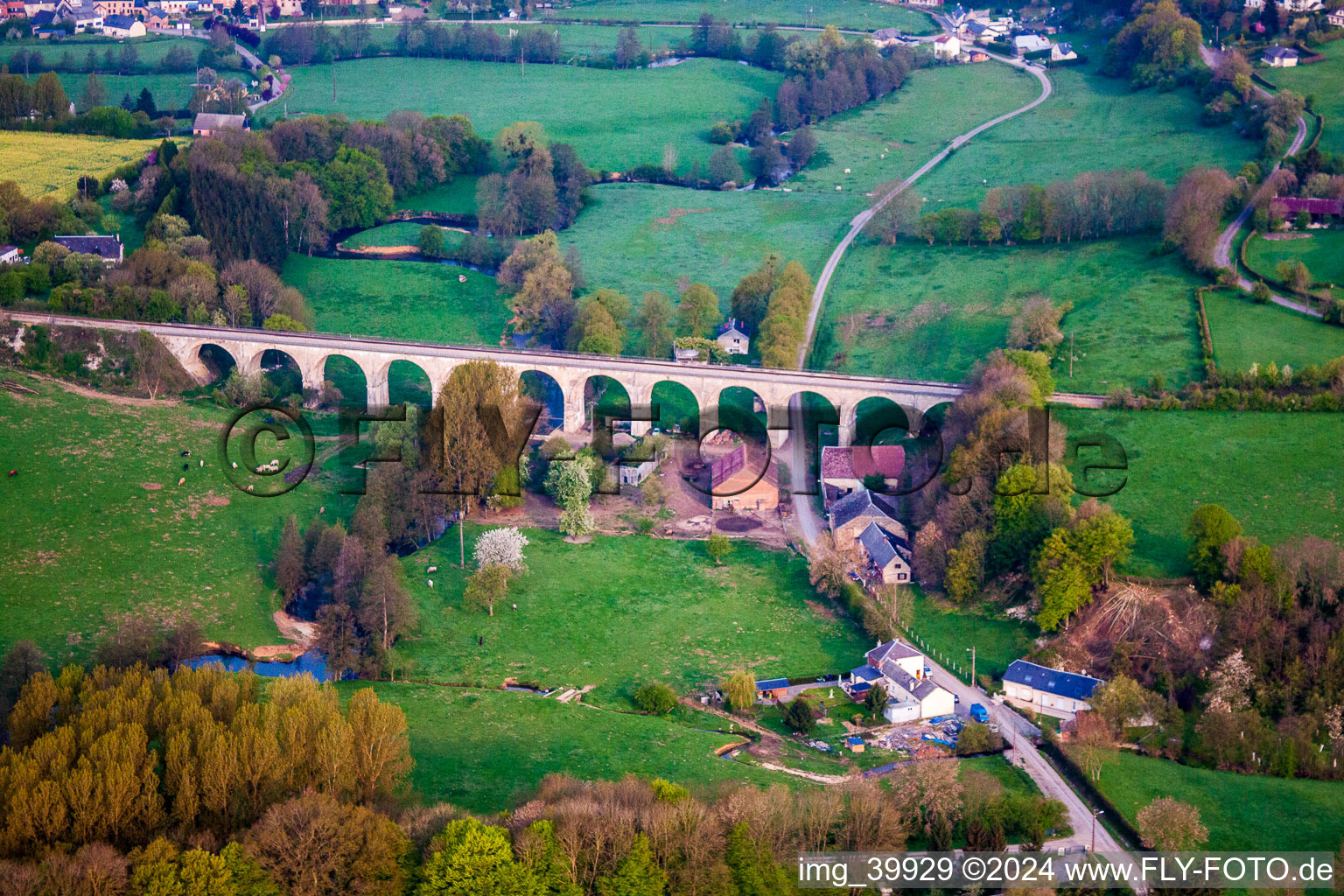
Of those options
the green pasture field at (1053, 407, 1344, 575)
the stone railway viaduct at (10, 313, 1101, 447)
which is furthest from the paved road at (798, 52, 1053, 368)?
the green pasture field at (1053, 407, 1344, 575)

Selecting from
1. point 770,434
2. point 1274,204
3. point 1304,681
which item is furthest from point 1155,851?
→ point 1274,204

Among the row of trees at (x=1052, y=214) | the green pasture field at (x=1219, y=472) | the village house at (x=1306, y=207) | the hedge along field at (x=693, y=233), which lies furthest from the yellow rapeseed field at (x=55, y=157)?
the village house at (x=1306, y=207)

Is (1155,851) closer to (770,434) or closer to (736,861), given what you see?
(736,861)

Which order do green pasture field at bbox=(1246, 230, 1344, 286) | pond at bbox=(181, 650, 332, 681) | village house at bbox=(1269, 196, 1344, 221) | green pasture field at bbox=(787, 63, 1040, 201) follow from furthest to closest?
green pasture field at bbox=(787, 63, 1040, 201), village house at bbox=(1269, 196, 1344, 221), green pasture field at bbox=(1246, 230, 1344, 286), pond at bbox=(181, 650, 332, 681)

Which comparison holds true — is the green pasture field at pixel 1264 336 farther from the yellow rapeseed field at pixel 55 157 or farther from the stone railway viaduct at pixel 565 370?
the yellow rapeseed field at pixel 55 157

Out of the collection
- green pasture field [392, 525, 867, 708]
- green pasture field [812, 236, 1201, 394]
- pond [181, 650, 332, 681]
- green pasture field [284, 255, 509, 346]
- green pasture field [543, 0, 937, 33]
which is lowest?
pond [181, 650, 332, 681]

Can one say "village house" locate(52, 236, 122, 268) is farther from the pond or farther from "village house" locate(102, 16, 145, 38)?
"village house" locate(102, 16, 145, 38)

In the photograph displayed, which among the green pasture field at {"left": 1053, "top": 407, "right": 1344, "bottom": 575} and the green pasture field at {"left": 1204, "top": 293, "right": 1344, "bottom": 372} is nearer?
the green pasture field at {"left": 1053, "top": 407, "right": 1344, "bottom": 575}
